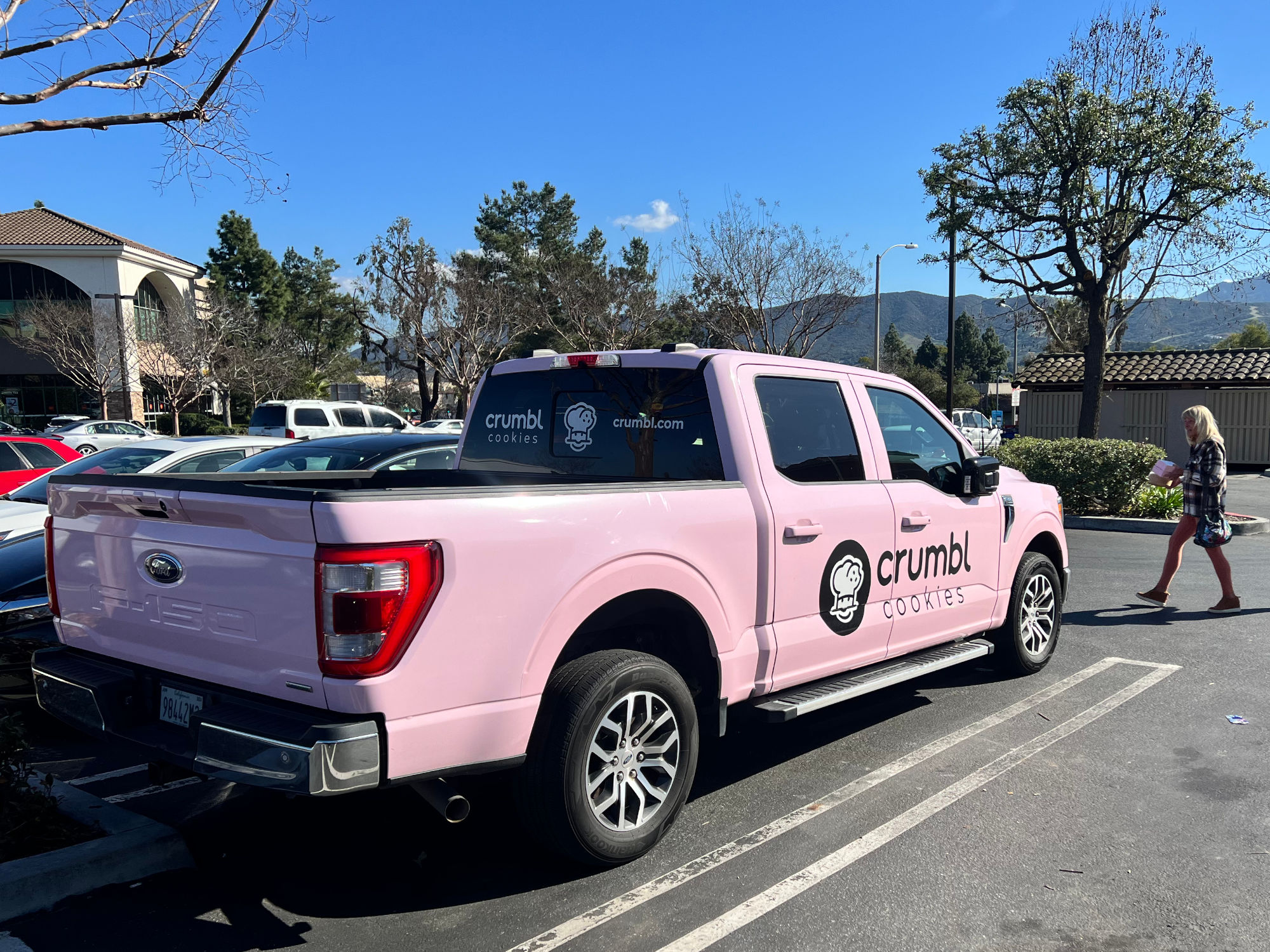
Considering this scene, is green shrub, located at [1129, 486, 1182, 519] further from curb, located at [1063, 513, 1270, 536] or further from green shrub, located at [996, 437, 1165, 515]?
curb, located at [1063, 513, 1270, 536]

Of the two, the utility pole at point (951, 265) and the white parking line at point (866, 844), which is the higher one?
the utility pole at point (951, 265)

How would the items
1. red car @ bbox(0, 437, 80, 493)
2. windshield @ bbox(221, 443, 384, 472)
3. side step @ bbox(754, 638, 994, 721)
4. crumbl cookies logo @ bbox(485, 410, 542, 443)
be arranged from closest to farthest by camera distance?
1. side step @ bbox(754, 638, 994, 721)
2. crumbl cookies logo @ bbox(485, 410, 542, 443)
3. windshield @ bbox(221, 443, 384, 472)
4. red car @ bbox(0, 437, 80, 493)

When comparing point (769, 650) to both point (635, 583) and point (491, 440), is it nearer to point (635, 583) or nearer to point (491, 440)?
point (635, 583)

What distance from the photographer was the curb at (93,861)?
3.40m

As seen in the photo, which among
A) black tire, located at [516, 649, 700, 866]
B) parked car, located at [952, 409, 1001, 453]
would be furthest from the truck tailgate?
parked car, located at [952, 409, 1001, 453]

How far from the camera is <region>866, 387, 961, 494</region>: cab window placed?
5.24 meters

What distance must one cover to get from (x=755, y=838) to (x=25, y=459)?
11434mm

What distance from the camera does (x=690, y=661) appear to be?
13.5 ft

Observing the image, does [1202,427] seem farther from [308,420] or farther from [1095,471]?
[308,420]

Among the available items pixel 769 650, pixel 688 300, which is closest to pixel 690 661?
pixel 769 650

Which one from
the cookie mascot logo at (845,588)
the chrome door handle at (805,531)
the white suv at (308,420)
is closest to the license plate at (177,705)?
the chrome door handle at (805,531)

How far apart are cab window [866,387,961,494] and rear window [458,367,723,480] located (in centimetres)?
131

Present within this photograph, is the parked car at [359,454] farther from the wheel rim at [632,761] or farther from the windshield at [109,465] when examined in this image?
the wheel rim at [632,761]

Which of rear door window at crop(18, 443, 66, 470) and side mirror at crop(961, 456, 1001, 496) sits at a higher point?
side mirror at crop(961, 456, 1001, 496)
